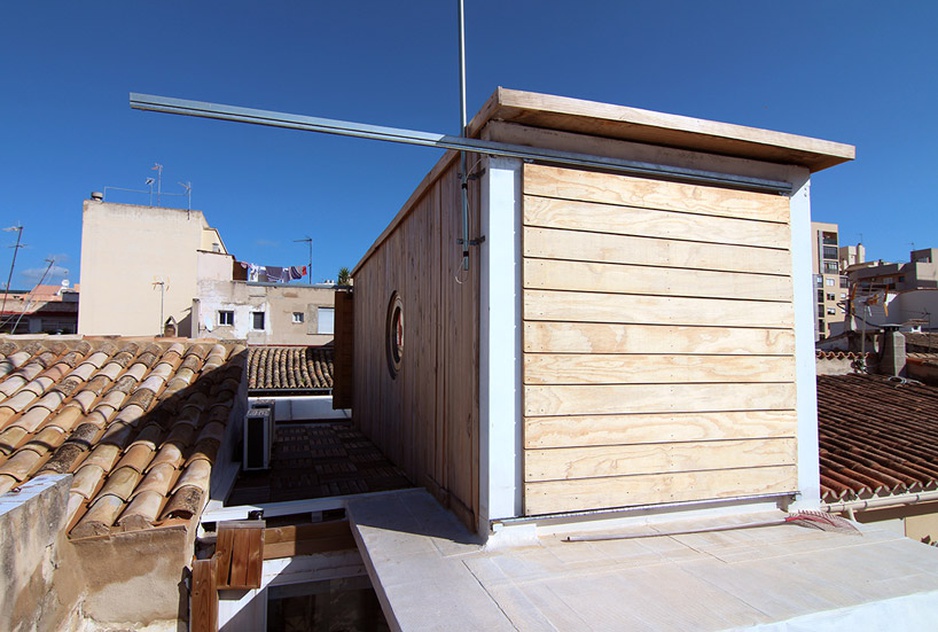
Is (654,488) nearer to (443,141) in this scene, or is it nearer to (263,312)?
(443,141)

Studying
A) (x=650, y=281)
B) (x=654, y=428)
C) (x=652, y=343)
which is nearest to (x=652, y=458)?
(x=654, y=428)

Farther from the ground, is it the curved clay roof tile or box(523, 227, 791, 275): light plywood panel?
box(523, 227, 791, 275): light plywood panel

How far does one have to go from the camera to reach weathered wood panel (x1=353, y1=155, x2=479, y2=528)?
3.40m

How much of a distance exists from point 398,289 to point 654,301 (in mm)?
2919

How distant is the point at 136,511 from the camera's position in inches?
127

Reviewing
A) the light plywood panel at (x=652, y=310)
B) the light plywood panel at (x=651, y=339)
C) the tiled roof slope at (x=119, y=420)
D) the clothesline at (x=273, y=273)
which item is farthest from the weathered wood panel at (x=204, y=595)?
the clothesline at (x=273, y=273)

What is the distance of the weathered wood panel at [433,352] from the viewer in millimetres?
3396

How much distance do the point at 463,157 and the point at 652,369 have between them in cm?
180

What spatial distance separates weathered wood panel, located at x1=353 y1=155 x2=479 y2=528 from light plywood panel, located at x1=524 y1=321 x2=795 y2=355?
44 centimetres

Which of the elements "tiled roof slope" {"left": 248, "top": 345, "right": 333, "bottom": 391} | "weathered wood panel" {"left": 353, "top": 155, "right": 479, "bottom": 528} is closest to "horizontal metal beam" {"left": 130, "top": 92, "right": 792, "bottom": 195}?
"weathered wood panel" {"left": 353, "top": 155, "right": 479, "bottom": 528}

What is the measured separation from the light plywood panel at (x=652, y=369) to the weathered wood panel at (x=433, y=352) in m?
0.42

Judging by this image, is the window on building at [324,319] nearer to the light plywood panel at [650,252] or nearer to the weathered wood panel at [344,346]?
the weathered wood panel at [344,346]

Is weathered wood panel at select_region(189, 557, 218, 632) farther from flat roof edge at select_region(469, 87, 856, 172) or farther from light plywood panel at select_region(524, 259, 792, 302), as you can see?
flat roof edge at select_region(469, 87, 856, 172)

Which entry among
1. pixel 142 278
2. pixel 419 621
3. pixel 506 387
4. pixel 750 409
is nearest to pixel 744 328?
pixel 750 409
